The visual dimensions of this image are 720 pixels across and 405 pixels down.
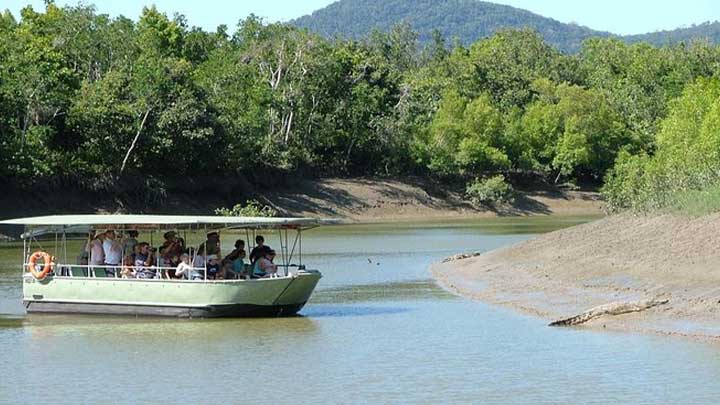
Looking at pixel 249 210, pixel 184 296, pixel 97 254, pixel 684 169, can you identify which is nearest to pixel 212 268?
pixel 184 296

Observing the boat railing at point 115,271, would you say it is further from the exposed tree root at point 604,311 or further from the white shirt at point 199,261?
the exposed tree root at point 604,311

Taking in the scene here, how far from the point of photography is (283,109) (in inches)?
3351

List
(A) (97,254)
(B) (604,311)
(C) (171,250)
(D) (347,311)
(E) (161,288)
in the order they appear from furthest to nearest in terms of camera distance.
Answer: (D) (347,311), (A) (97,254), (C) (171,250), (E) (161,288), (B) (604,311)

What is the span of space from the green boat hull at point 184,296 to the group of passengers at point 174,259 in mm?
393

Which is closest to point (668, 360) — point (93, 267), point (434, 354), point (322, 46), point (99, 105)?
point (434, 354)

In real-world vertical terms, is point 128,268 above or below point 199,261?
below

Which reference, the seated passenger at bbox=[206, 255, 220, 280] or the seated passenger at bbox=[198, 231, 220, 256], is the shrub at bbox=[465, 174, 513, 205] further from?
the seated passenger at bbox=[206, 255, 220, 280]

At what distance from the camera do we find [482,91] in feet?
Result: 356

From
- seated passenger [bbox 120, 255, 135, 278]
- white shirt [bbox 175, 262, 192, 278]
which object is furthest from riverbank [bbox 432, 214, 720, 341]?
seated passenger [bbox 120, 255, 135, 278]

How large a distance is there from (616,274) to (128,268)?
10.8m

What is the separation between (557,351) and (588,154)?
253 feet

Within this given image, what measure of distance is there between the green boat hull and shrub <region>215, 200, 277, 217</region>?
126ft

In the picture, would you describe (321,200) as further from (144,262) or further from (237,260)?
(237,260)

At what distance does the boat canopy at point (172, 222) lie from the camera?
27594 millimetres
